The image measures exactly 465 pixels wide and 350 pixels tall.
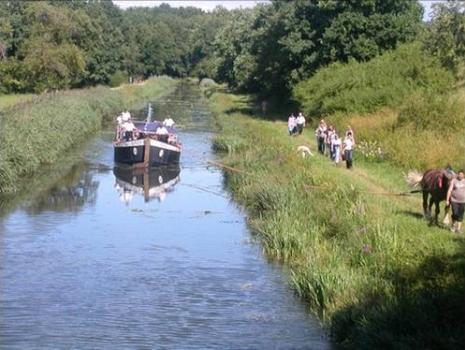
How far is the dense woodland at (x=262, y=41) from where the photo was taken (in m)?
50.4

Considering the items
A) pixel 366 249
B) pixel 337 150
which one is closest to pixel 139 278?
pixel 366 249

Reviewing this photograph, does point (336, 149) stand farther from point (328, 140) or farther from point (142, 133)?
point (142, 133)

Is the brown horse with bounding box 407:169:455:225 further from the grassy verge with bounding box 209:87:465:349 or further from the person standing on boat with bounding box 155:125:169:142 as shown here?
the person standing on boat with bounding box 155:125:169:142

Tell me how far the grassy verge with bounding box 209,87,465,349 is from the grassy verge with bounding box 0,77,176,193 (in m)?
8.95

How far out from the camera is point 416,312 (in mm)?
13305

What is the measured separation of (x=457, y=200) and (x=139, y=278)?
7.91m

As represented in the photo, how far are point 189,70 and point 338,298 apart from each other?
535ft

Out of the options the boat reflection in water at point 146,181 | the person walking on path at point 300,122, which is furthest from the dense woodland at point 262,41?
the boat reflection in water at point 146,181

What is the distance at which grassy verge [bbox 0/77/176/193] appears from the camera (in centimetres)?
3253

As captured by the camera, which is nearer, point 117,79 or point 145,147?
point 145,147

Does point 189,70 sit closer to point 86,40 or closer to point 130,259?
point 86,40

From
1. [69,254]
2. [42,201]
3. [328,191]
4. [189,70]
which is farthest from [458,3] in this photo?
[189,70]

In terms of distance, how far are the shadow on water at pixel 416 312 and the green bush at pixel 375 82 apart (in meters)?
28.8

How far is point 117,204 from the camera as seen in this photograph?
30.4 meters
